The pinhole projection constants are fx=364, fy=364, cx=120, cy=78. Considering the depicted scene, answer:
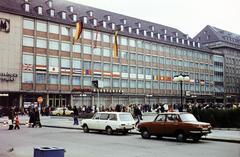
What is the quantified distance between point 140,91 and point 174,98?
45.1 feet

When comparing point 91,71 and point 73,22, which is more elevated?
point 73,22

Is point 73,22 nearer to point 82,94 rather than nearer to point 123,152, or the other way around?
point 82,94

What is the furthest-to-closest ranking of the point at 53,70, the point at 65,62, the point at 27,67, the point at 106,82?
the point at 106,82
the point at 65,62
the point at 53,70
the point at 27,67

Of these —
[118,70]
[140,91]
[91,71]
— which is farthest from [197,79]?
[91,71]

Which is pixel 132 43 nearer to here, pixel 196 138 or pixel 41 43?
pixel 41 43

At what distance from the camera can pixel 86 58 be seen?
229 feet

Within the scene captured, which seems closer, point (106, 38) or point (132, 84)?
point (106, 38)

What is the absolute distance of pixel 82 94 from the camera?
66062mm

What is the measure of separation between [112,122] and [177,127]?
18.8 feet

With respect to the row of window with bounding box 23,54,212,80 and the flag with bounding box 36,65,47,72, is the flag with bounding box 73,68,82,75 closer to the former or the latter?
the row of window with bounding box 23,54,212,80

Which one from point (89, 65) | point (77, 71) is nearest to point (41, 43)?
point (77, 71)

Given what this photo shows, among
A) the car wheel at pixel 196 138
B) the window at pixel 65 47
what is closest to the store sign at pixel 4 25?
the window at pixel 65 47

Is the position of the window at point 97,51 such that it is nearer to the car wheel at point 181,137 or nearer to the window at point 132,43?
the window at point 132,43

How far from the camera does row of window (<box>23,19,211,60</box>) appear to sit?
6258 centimetres
